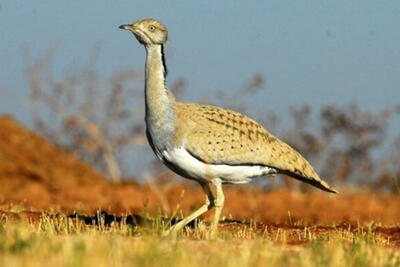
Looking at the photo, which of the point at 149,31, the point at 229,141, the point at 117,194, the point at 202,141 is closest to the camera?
the point at 202,141

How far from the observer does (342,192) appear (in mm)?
21266

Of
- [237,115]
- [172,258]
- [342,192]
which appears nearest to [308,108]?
[342,192]

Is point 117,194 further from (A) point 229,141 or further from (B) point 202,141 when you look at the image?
(B) point 202,141

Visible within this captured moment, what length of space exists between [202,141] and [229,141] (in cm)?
34

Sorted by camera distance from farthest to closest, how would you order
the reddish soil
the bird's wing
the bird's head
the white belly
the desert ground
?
the reddish soil
the bird's head
the bird's wing
the white belly
the desert ground

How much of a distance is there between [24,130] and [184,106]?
14.0m

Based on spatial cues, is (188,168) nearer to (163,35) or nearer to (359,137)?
(163,35)

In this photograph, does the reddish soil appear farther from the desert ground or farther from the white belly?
the white belly

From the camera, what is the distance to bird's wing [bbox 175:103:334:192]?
30.9ft

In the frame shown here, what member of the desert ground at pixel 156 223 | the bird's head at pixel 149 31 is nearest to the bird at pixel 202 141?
the bird's head at pixel 149 31

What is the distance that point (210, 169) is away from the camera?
9.47m

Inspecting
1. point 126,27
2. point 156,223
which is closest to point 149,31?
point 126,27

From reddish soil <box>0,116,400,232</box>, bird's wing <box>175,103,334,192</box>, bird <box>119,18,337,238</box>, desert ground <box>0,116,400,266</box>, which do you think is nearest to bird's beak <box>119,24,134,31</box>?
bird <box>119,18,337,238</box>

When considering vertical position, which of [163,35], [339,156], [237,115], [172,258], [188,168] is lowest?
Answer: [172,258]
